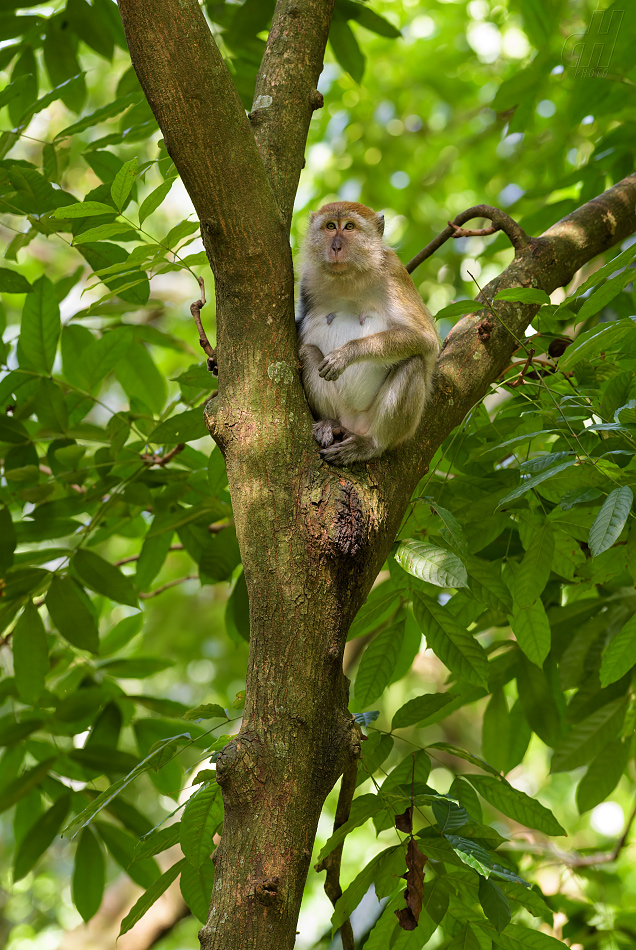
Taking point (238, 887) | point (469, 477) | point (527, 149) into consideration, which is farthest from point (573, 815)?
point (238, 887)

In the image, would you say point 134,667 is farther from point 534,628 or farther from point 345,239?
point 345,239

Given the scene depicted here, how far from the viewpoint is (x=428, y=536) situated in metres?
2.53

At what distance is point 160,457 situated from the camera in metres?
3.45

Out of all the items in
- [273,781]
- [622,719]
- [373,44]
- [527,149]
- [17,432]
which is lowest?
[622,719]

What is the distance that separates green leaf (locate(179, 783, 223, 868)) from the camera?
2057mm

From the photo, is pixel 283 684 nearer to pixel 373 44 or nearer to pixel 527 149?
pixel 527 149

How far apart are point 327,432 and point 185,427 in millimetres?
636

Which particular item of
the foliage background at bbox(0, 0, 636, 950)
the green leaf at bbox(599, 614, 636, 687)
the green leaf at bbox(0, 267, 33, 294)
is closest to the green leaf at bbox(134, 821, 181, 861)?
the foliage background at bbox(0, 0, 636, 950)

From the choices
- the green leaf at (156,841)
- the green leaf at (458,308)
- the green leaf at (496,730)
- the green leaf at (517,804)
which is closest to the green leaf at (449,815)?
the green leaf at (517,804)

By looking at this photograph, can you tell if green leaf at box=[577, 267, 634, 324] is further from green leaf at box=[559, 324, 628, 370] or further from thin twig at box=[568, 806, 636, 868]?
thin twig at box=[568, 806, 636, 868]

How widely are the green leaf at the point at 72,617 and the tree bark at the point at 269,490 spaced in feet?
4.40

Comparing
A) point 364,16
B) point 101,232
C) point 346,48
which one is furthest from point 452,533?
point 346,48

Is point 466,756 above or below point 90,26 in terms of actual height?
below

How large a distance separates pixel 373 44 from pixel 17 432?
20.9 feet
